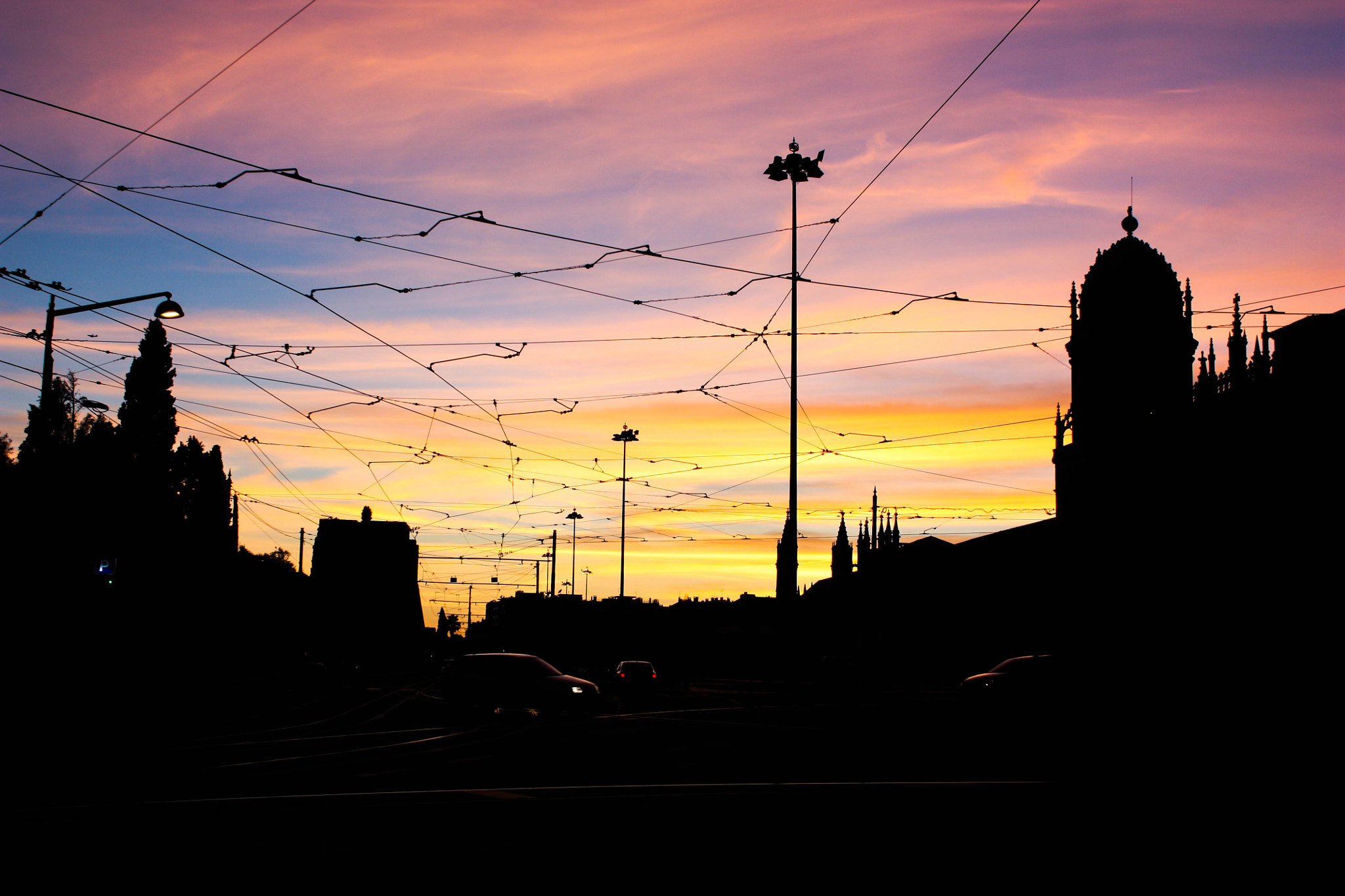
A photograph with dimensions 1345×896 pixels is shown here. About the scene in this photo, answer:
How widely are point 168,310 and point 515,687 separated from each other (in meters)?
11.9

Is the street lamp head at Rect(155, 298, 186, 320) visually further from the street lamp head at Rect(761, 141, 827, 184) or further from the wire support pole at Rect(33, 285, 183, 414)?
the street lamp head at Rect(761, 141, 827, 184)

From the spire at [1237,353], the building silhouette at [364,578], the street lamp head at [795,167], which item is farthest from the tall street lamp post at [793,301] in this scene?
the spire at [1237,353]

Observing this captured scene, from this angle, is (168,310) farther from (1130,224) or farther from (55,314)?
(1130,224)

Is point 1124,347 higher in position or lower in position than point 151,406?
higher

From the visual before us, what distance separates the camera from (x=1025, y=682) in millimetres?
25266

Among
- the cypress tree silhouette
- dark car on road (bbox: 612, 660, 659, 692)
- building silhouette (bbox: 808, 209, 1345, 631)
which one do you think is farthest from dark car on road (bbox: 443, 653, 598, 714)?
the cypress tree silhouette

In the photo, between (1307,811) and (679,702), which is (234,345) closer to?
(679,702)

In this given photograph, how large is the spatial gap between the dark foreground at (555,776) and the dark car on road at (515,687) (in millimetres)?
485

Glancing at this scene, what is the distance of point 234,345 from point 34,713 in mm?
10683

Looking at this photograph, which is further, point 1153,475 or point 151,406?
point 151,406

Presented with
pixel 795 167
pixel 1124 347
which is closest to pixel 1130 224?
pixel 1124 347

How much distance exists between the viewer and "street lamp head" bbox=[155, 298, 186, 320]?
2078 centimetres

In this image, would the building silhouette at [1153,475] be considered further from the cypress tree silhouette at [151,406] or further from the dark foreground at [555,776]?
the cypress tree silhouette at [151,406]

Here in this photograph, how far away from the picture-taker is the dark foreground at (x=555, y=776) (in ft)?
32.7
